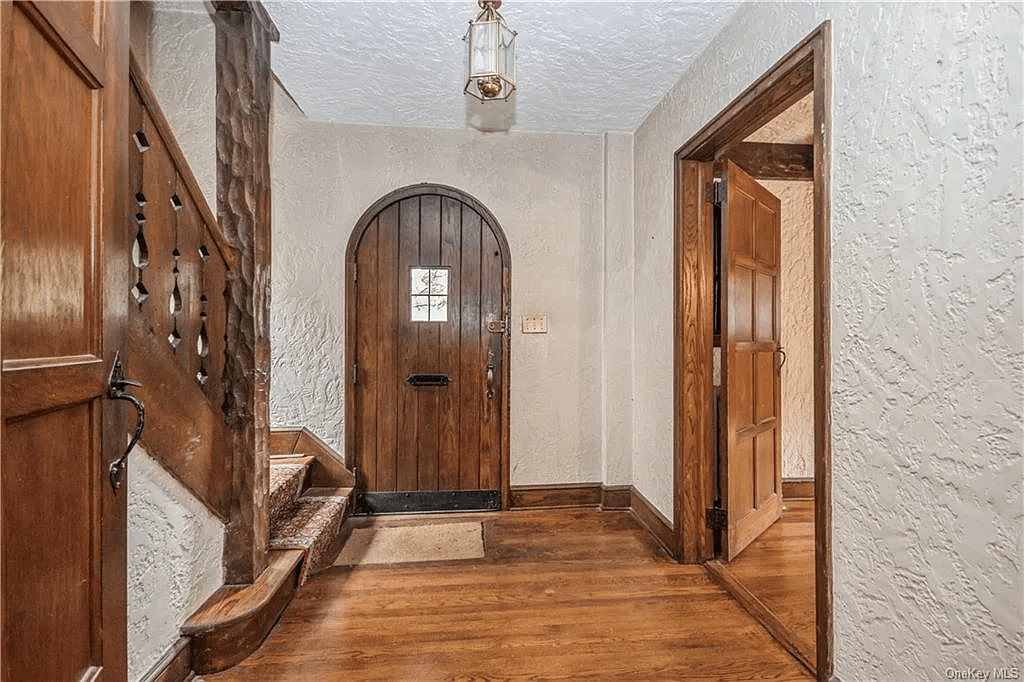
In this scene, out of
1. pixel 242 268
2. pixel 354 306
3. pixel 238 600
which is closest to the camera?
pixel 238 600

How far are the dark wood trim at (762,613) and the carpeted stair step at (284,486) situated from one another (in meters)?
2.11

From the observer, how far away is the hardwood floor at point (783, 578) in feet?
6.90

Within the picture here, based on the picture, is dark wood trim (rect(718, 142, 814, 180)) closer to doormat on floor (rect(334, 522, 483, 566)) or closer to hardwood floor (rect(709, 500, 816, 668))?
hardwood floor (rect(709, 500, 816, 668))

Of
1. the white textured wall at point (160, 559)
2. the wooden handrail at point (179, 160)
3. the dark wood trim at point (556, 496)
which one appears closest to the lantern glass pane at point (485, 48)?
the wooden handrail at point (179, 160)

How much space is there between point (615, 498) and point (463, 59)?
2718mm

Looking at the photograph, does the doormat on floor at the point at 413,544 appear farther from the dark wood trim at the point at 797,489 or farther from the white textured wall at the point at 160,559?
the dark wood trim at the point at 797,489

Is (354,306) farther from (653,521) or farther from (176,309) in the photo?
(653,521)

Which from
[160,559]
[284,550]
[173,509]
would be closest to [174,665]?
[160,559]

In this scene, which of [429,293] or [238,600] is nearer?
[238,600]

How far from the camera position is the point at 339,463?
3453 millimetres

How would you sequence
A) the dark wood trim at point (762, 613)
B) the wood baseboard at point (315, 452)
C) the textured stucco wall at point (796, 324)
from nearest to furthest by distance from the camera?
the dark wood trim at point (762, 613), the wood baseboard at point (315, 452), the textured stucco wall at point (796, 324)

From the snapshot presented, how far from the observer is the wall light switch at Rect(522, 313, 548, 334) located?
3.61 meters

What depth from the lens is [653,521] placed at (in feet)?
10.3

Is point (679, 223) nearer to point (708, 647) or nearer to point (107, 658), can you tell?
point (708, 647)
